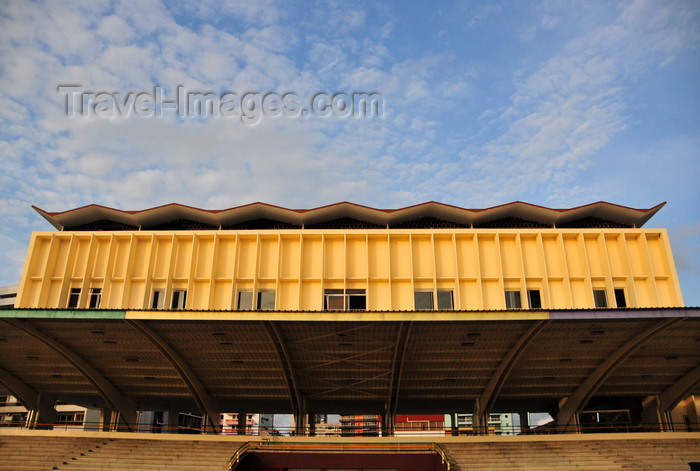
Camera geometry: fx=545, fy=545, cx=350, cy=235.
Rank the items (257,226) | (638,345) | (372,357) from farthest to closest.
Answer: (257,226) → (372,357) → (638,345)

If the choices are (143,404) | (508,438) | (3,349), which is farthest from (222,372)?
(508,438)

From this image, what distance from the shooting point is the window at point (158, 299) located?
32.3 metres

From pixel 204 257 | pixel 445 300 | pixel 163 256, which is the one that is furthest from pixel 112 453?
pixel 445 300

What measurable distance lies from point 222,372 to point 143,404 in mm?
8551

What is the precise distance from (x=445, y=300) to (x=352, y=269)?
18.8ft

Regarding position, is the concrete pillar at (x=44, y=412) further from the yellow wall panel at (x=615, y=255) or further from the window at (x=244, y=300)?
the yellow wall panel at (x=615, y=255)

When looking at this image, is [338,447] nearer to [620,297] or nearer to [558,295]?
[558,295]

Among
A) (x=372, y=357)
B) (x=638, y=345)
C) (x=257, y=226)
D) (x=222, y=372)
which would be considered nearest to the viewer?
(x=638, y=345)

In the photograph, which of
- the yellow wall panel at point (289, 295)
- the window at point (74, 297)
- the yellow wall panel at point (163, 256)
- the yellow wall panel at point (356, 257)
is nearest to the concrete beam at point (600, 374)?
the yellow wall panel at point (356, 257)

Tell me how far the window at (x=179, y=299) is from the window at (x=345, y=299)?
8.39m

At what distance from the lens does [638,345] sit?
27531 mm

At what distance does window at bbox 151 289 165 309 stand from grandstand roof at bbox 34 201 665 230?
4.97 metres

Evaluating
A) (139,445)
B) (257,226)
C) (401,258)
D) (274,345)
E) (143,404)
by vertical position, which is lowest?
(139,445)

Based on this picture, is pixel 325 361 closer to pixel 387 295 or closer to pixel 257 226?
pixel 387 295
